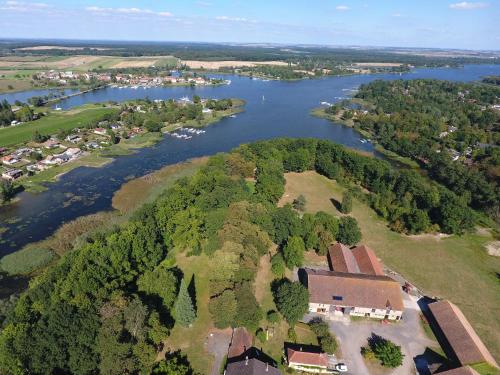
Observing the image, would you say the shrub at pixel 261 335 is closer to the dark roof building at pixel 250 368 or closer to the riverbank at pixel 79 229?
the dark roof building at pixel 250 368

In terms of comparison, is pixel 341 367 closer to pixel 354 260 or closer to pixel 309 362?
pixel 309 362

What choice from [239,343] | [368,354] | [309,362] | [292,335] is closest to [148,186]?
[239,343]

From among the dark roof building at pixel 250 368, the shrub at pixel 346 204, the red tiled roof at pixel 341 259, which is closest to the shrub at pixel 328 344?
the dark roof building at pixel 250 368

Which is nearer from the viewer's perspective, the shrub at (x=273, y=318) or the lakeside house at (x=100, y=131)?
the shrub at (x=273, y=318)

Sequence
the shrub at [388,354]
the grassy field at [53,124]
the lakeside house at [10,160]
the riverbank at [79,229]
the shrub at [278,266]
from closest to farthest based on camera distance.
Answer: the shrub at [388,354], the shrub at [278,266], the riverbank at [79,229], the lakeside house at [10,160], the grassy field at [53,124]

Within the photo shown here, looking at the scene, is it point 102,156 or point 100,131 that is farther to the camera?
point 100,131

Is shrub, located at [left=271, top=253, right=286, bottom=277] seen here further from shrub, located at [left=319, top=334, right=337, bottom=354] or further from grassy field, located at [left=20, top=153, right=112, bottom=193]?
grassy field, located at [left=20, top=153, right=112, bottom=193]
